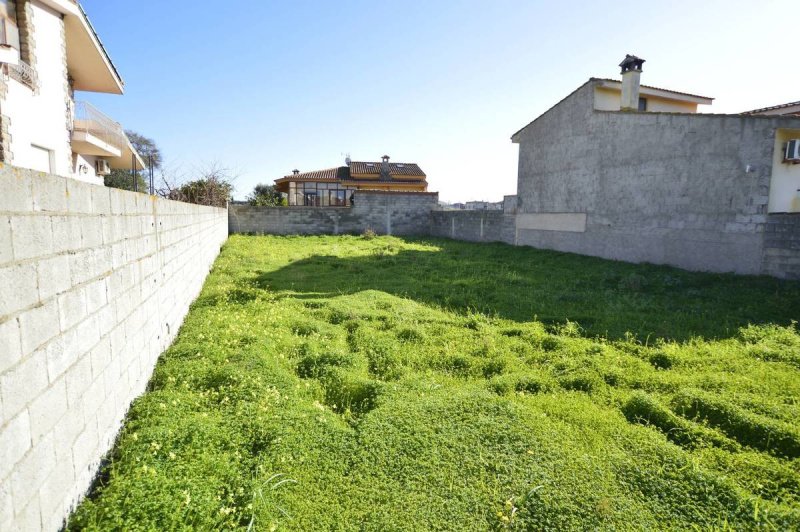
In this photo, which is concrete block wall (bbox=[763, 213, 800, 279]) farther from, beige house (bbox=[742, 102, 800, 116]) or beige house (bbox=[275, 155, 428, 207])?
beige house (bbox=[275, 155, 428, 207])

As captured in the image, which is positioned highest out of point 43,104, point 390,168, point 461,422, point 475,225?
point 390,168

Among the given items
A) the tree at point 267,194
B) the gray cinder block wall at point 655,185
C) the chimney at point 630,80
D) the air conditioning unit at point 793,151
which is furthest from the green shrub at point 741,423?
the tree at point 267,194

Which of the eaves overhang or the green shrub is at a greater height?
the eaves overhang

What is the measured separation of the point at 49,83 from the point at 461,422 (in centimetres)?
1306

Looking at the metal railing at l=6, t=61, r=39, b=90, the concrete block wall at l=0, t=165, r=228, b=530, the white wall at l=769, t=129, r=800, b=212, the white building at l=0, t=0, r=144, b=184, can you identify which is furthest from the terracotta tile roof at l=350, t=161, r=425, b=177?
the concrete block wall at l=0, t=165, r=228, b=530

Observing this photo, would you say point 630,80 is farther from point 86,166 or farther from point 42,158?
point 86,166

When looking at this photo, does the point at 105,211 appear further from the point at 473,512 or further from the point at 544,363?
the point at 544,363

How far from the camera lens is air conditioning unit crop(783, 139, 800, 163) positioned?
754cm

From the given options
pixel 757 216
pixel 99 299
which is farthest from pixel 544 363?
pixel 757 216

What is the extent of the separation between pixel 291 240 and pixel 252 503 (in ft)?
46.8

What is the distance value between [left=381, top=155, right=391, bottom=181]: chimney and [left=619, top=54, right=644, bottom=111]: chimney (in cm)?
2375

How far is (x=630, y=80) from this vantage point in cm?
1117

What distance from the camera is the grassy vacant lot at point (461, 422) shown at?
215 centimetres

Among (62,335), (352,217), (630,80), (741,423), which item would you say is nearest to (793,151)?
(630,80)
